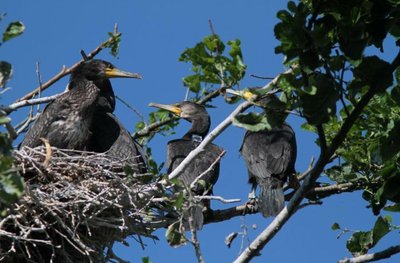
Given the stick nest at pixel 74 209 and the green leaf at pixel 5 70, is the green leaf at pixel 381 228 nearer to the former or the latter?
the stick nest at pixel 74 209

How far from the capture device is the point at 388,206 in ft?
19.6

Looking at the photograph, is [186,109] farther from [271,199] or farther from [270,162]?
[271,199]

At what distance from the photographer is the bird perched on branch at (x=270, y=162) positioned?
8.11 metres

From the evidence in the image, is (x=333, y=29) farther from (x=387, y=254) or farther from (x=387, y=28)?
(x=387, y=254)

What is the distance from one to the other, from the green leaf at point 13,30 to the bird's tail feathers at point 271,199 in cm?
415

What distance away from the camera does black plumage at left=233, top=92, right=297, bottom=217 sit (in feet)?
26.6

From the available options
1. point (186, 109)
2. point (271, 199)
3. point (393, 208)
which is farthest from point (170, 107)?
point (393, 208)

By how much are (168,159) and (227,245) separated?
3.00 meters

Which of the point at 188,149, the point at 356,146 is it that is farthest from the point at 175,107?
the point at 356,146

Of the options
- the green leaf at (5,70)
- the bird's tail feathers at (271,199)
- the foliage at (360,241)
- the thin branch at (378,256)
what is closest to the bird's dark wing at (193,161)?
the bird's tail feathers at (271,199)

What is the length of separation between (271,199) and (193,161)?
2.52 ft

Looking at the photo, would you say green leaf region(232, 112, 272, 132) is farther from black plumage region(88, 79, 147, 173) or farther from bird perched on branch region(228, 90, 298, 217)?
bird perched on branch region(228, 90, 298, 217)

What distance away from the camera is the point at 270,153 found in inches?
342

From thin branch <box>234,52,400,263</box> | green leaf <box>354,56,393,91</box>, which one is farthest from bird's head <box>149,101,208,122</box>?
green leaf <box>354,56,393,91</box>
